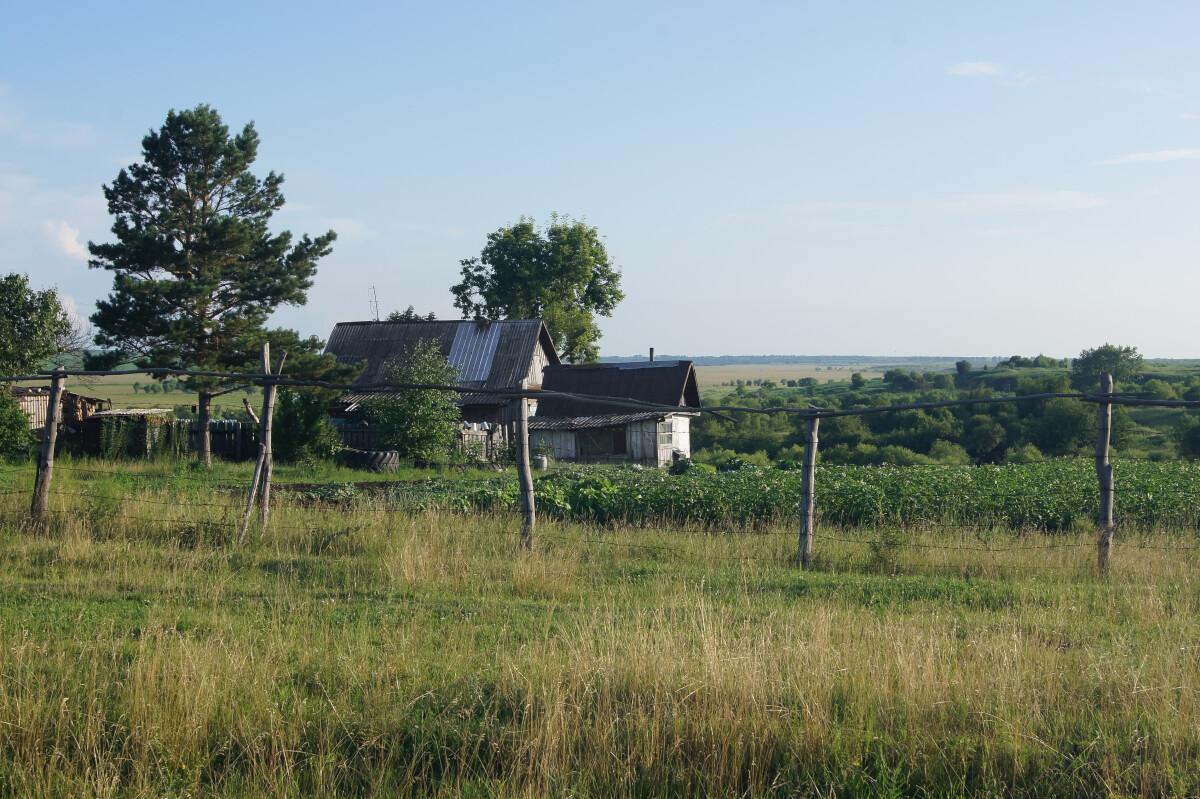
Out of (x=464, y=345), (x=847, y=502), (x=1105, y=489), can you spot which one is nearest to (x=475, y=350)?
(x=464, y=345)

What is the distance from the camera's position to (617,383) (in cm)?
3953

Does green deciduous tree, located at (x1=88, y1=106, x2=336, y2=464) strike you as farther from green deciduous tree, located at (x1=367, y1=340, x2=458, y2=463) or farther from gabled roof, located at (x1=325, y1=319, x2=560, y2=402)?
gabled roof, located at (x1=325, y1=319, x2=560, y2=402)

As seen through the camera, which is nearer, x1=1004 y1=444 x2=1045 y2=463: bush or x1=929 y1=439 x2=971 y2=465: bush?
x1=1004 y1=444 x2=1045 y2=463: bush

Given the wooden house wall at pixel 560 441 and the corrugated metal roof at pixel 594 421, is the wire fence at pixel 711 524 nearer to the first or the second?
the corrugated metal roof at pixel 594 421

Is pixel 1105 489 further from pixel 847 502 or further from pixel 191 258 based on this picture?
pixel 191 258

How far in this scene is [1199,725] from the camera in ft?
15.5

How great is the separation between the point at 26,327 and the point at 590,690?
34696 millimetres

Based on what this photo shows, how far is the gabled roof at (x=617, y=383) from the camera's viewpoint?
38406 millimetres

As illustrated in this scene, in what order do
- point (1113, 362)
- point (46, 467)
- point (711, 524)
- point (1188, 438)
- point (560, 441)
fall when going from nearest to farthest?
1. point (46, 467)
2. point (711, 524)
3. point (560, 441)
4. point (1188, 438)
5. point (1113, 362)

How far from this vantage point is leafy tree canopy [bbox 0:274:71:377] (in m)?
31.0

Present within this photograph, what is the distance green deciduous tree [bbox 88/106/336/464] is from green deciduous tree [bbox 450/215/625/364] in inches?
1029

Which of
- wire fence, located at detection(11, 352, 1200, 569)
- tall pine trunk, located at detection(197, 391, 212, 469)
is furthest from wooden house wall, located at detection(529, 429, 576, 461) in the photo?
wire fence, located at detection(11, 352, 1200, 569)

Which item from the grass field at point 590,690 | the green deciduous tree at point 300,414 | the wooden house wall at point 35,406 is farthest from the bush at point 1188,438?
the wooden house wall at point 35,406

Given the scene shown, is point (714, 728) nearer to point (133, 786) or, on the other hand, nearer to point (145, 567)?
point (133, 786)
